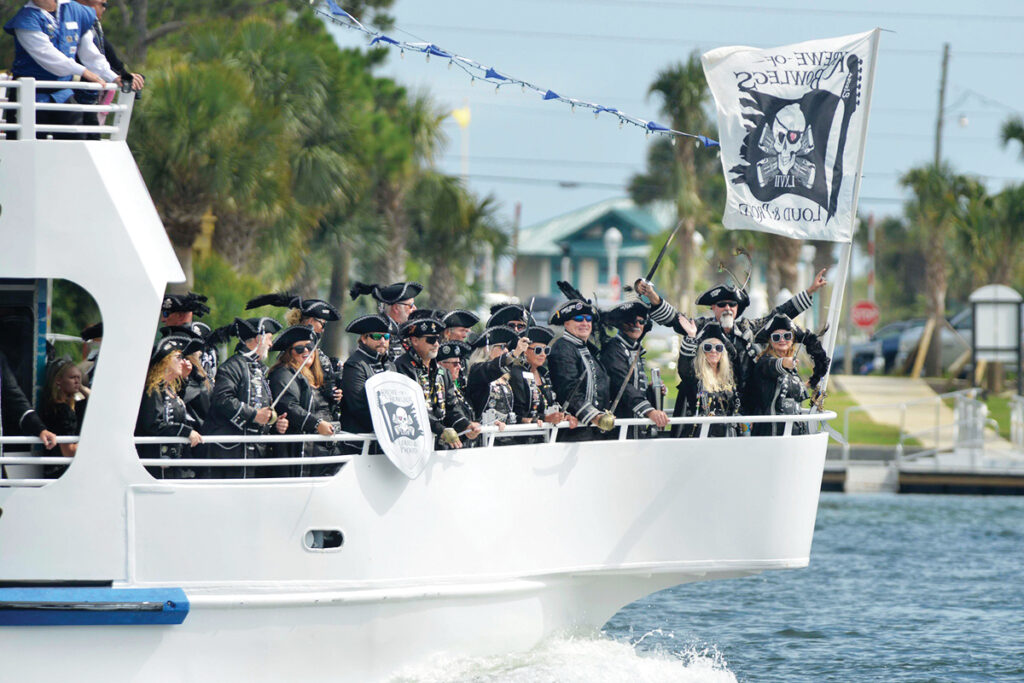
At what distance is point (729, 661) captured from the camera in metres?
13.1

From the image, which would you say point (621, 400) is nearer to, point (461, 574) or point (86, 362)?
point (461, 574)

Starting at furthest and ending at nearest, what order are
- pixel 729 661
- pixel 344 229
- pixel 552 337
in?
pixel 344 229
pixel 729 661
pixel 552 337

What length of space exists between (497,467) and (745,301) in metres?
2.40

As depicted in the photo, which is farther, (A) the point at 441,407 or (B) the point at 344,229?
(B) the point at 344,229

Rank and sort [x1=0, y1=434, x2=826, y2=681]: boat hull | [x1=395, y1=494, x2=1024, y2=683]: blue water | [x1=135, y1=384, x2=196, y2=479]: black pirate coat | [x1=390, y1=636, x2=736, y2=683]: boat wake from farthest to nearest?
[x1=395, y1=494, x2=1024, y2=683]: blue water → [x1=390, y1=636, x2=736, y2=683]: boat wake → [x1=135, y1=384, x2=196, y2=479]: black pirate coat → [x1=0, y1=434, x2=826, y2=681]: boat hull

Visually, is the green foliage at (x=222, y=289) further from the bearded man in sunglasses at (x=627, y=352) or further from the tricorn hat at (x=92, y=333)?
the bearded man in sunglasses at (x=627, y=352)

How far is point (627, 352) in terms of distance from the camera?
1056 cm

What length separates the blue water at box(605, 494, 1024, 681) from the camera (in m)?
13.2

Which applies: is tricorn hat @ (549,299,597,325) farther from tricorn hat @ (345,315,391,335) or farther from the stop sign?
the stop sign

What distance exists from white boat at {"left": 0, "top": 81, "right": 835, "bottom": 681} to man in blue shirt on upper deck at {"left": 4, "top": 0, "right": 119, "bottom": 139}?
0.38 metres

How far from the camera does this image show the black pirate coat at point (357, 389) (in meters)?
9.36

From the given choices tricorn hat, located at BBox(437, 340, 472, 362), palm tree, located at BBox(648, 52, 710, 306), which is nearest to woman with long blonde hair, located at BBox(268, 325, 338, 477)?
tricorn hat, located at BBox(437, 340, 472, 362)

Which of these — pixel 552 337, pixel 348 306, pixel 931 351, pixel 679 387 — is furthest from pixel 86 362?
pixel 931 351

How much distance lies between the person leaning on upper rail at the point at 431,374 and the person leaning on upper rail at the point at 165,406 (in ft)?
4.48
